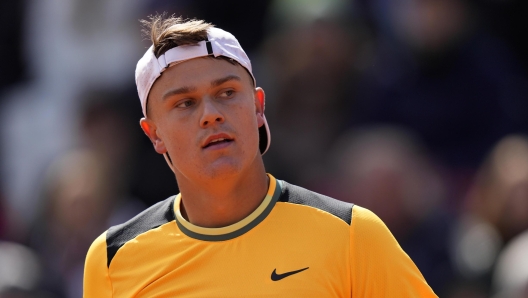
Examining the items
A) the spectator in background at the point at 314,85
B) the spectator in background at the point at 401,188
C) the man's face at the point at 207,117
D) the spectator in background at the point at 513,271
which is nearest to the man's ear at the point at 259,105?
the man's face at the point at 207,117

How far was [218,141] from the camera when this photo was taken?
131 inches

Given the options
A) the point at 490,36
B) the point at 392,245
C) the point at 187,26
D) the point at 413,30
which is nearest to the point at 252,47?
the point at 413,30

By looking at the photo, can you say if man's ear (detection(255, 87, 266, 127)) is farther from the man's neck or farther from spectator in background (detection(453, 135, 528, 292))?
spectator in background (detection(453, 135, 528, 292))

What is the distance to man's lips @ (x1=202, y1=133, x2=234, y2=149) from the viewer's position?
329 centimetres

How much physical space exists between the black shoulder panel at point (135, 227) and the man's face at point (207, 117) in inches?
10.1

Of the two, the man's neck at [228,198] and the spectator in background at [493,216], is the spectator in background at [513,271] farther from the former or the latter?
the man's neck at [228,198]

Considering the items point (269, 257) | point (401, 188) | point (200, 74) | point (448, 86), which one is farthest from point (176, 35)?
point (448, 86)

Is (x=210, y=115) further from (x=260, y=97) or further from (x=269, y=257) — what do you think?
(x=269, y=257)

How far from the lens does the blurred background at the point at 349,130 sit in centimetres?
577

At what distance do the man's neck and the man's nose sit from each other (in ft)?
0.78

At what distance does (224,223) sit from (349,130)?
3.38 m

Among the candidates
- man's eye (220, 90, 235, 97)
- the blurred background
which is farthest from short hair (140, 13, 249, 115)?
the blurred background

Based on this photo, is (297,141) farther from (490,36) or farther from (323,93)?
(490,36)

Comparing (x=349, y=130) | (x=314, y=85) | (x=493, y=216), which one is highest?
(x=314, y=85)
